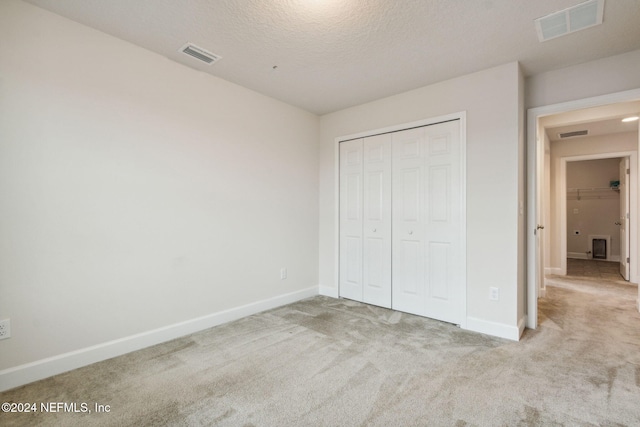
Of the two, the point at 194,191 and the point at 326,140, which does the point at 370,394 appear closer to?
the point at 194,191

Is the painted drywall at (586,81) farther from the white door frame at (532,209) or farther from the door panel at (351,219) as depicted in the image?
the door panel at (351,219)

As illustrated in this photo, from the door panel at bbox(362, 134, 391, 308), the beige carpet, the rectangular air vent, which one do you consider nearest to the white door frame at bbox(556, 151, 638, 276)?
the rectangular air vent

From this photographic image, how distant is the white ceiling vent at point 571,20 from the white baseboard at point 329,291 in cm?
334

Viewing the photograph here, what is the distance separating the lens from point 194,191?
2.85 m

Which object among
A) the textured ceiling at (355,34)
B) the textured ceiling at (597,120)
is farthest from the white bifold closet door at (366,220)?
the textured ceiling at (597,120)

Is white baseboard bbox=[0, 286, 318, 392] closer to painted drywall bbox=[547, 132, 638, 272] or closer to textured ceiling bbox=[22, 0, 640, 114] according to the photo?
textured ceiling bbox=[22, 0, 640, 114]

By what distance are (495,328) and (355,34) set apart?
2.83 metres

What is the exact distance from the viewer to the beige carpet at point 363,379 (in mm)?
1655

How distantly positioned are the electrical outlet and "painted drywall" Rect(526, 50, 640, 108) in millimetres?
4593

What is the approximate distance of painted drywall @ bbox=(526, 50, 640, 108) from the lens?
99.6 inches

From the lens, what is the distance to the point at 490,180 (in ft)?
9.21

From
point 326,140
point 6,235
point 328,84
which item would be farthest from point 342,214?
point 6,235

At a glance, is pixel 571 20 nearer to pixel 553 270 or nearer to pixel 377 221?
pixel 377 221

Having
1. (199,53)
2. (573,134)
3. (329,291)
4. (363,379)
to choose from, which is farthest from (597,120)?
(199,53)
